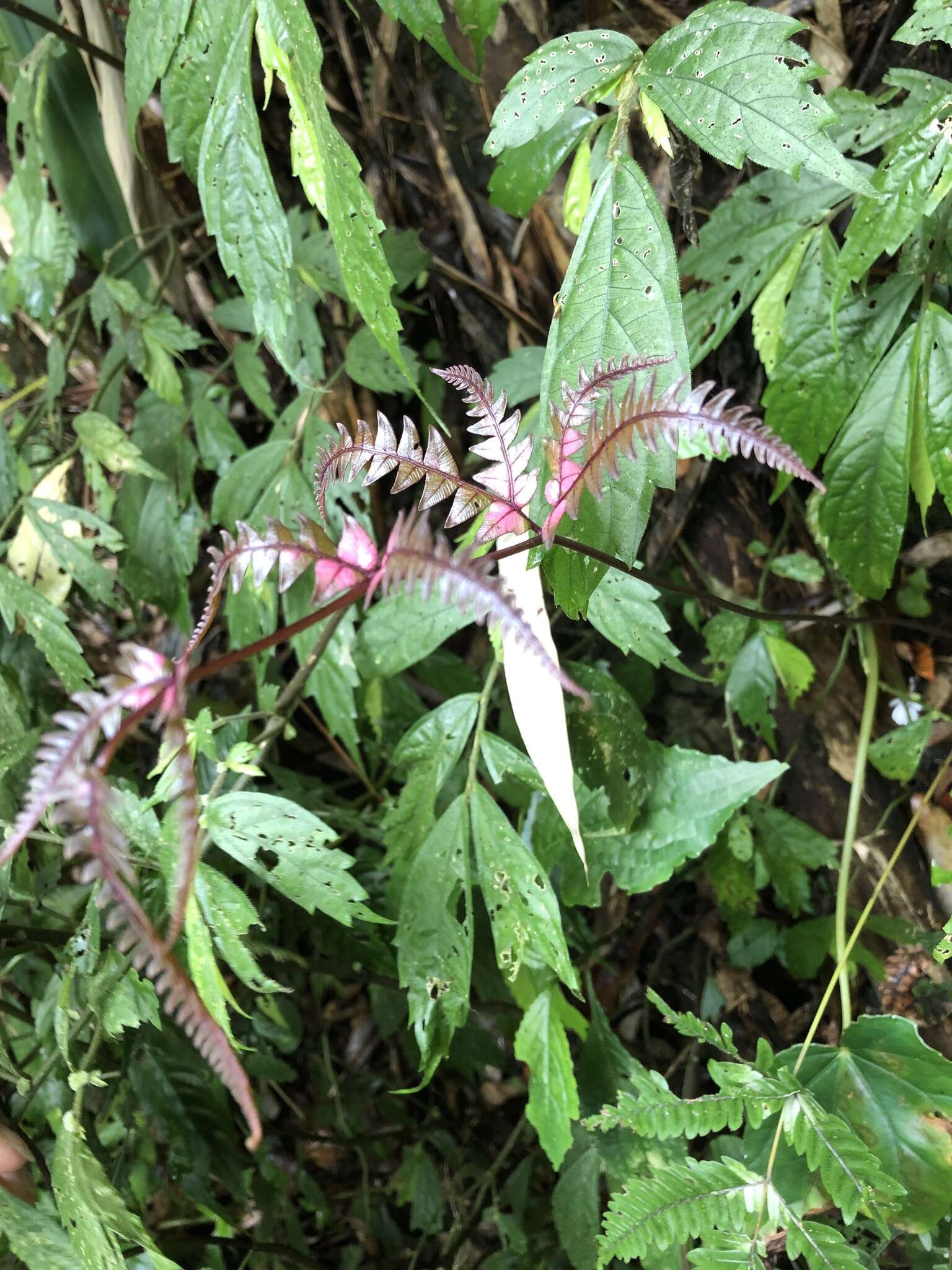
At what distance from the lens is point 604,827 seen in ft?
2.78

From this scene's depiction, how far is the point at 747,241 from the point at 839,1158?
31.0 inches

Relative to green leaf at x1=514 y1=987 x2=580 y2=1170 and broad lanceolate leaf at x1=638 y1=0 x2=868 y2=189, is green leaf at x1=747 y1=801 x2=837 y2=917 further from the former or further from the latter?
broad lanceolate leaf at x1=638 y1=0 x2=868 y2=189

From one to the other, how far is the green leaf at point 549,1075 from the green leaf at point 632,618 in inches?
14.6

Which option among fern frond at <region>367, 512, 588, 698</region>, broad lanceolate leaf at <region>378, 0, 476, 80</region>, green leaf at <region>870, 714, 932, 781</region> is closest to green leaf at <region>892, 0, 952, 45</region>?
broad lanceolate leaf at <region>378, 0, 476, 80</region>

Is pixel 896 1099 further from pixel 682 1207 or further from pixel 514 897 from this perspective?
pixel 514 897

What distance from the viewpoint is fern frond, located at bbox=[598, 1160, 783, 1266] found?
1.98 feet

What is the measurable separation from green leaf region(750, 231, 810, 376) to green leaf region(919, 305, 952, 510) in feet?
0.41

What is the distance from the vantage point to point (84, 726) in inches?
10.9

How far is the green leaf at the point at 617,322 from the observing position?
0.51 meters

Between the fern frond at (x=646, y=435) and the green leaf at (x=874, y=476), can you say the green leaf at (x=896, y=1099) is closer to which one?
the green leaf at (x=874, y=476)

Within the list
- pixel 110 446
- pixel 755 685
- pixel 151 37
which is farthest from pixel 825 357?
pixel 110 446

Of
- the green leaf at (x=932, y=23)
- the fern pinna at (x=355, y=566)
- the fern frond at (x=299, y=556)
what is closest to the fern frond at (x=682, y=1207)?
the fern pinna at (x=355, y=566)

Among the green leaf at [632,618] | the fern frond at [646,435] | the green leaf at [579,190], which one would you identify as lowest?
the green leaf at [632,618]

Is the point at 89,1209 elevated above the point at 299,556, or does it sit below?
below
